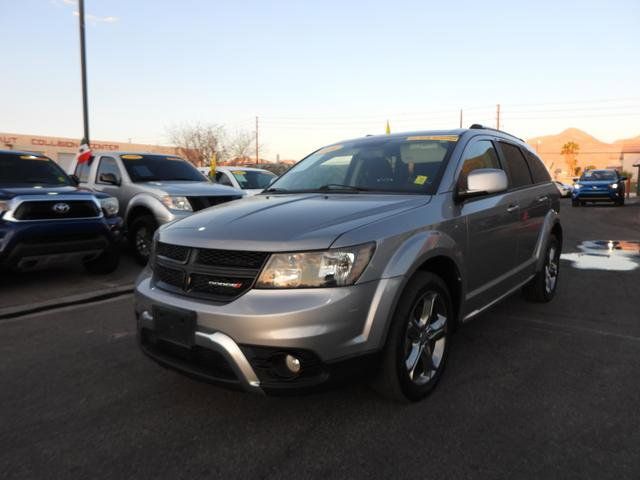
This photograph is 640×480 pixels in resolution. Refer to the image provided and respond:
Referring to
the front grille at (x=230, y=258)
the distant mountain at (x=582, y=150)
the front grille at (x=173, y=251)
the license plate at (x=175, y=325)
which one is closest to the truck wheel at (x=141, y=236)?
the front grille at (x=173, y=251)

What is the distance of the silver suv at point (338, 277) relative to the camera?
255 cm

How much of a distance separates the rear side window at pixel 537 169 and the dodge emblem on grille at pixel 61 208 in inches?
203

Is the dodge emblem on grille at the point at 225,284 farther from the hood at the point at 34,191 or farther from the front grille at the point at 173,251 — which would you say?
the hood at the point at 34,191

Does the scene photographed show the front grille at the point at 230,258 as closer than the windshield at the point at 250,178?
Yes

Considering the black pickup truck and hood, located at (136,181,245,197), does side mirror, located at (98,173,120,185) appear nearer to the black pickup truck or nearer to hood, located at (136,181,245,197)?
hood, located at (136,181,245,197)

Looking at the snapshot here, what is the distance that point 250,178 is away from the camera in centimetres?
1174

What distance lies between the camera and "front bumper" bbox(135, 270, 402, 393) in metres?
2.50

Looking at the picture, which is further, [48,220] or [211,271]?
[48,220]

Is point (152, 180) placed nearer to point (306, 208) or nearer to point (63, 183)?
point (63, 183)

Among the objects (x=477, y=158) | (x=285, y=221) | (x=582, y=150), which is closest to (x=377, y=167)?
(x=477, y=158)

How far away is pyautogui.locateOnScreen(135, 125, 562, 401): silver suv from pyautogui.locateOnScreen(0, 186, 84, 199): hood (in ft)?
11.4

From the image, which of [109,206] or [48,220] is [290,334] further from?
[109,206]

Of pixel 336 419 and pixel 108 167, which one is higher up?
pixel 108 167

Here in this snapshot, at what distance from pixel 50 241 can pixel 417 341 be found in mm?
4590
